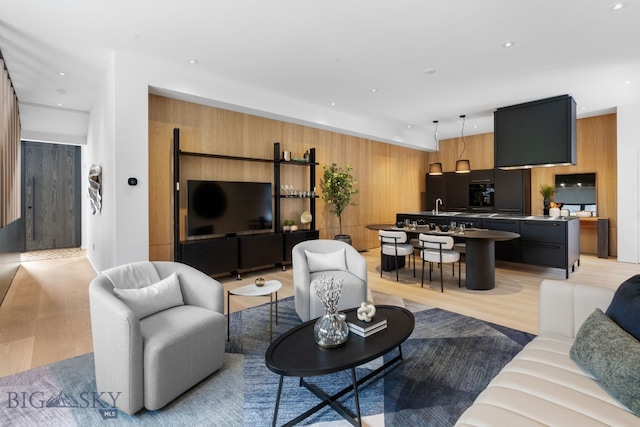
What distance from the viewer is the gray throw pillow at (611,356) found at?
1358 mm

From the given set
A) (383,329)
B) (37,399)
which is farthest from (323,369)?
(37,399)

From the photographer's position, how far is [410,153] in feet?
30.8

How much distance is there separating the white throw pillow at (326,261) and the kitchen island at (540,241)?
302cm

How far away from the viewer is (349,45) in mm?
3854

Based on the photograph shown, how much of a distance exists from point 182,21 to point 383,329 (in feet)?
11.4

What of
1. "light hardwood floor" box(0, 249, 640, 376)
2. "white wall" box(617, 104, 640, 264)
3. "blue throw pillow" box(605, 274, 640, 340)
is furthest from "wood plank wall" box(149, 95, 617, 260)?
"blue throw pillow" box(605, 274, 640, 340)

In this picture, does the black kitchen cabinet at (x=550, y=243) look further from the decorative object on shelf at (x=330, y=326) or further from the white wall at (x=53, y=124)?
the white wall at (x=53, y=124)

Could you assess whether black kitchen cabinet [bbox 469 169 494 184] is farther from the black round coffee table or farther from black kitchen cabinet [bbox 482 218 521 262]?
the black round coffee table

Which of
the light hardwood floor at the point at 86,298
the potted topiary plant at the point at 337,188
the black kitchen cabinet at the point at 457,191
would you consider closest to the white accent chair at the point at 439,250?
the light hardwood floor at the point at 86,298

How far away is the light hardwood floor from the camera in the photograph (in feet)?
9.82

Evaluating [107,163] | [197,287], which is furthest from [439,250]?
[107,163]

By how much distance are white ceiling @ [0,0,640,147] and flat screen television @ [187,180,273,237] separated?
1.62 m

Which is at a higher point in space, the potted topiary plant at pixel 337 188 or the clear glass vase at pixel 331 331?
the potted topiary plant at pixel 337 188

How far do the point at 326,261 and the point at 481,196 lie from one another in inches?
257
